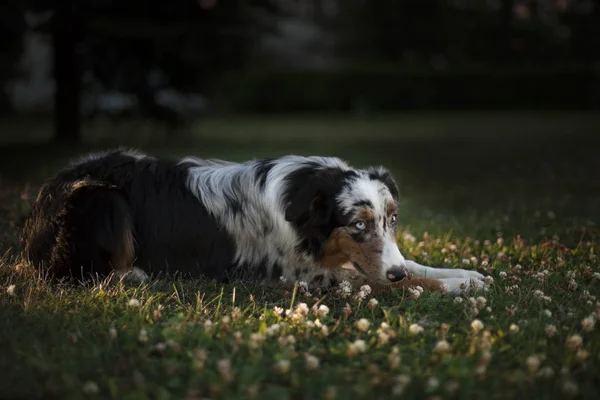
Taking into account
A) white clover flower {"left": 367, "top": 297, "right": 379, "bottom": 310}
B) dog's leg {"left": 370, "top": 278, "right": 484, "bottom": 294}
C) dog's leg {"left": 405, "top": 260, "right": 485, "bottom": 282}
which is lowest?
dog's leg {"left": 405, "top": 260, "right": 485, "bottom": 282}

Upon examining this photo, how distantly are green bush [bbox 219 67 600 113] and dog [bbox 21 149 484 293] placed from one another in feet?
104

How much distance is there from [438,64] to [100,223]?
3871 centimetres

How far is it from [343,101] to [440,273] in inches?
1328

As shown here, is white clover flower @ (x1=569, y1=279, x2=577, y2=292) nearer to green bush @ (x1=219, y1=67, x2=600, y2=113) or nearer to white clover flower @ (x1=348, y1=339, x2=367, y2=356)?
white clover flower @ (x1=348, y1=339, x2=367, y2=356)

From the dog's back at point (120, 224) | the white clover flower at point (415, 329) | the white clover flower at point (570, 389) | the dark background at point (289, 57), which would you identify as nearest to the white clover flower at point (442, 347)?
the white clover flower at point (415, 329)

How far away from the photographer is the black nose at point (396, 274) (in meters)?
5.25

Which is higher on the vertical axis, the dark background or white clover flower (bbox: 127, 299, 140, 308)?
the dark background

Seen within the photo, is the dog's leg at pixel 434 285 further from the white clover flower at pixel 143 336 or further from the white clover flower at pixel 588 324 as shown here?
the white clover flower at pixel 143 336

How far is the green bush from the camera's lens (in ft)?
123

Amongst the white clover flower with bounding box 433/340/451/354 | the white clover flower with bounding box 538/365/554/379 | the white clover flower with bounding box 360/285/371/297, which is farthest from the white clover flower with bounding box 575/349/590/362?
the white clover flower with bounding box 360/285/371/297

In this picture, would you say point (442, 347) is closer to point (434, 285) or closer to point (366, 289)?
point (366, 289)

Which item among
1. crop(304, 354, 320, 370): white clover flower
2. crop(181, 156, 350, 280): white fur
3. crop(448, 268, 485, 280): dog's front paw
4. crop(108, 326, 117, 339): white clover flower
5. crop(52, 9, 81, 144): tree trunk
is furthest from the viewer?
crop(52, 9, 81, 144): tree trunk

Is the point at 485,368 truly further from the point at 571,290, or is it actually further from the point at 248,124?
the point at 248,124

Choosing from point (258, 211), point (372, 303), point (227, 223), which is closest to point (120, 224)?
point (227, 223)
